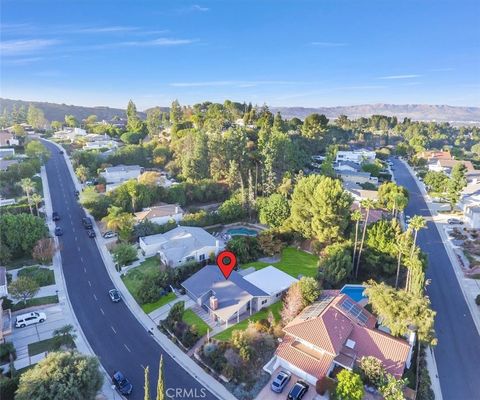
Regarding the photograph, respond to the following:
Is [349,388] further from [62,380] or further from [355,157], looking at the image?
[355,157]

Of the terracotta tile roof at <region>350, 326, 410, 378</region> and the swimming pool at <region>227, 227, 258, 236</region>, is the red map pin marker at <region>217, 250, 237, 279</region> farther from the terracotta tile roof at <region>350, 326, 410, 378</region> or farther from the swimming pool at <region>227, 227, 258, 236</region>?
the terracotta tile roof at <region>350, 326, 410, 378</region>

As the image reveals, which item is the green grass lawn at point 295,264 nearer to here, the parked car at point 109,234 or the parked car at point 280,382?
the parked car at point 280,382

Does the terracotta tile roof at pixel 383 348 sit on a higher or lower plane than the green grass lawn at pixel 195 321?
higher

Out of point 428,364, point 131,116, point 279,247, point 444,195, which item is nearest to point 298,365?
point 428,364

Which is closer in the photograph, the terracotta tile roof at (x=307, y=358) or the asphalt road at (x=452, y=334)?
the terracotta tile roof at (x=307, y=358)

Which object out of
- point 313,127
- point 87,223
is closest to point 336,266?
point 87,223

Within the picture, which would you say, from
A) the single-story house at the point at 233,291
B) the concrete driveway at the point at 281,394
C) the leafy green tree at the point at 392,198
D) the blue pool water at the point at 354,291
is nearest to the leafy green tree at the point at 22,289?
the single-story house at the point at 233,291

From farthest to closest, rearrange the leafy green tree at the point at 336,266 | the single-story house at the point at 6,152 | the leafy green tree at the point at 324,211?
the single-story house at the point at 6,152 → the leafy green tree at the point at 324,211 → the leafy green tree at the point at 336,266
